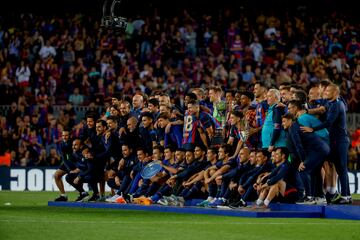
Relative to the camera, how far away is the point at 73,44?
32.8m

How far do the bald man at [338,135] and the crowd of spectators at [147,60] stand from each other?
40.8 ft

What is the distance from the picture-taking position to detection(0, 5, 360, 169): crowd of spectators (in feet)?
96.4

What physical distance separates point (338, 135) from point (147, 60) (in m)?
16.8

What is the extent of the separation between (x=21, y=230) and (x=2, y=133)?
51.4 feet

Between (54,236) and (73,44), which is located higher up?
(73,44)

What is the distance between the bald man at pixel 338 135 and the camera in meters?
16.5

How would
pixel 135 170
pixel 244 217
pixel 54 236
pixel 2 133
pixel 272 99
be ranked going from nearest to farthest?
pixel 54 236 → pixel 244 217 → pixel 272 99 → pixel 135 170 → pixel 2 133

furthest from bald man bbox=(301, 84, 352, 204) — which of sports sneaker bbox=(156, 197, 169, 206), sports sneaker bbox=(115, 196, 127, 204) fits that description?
sports sneaker bbox=(115, 196, 127, 204)

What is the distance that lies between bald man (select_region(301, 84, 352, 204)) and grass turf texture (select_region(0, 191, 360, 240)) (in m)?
1.10

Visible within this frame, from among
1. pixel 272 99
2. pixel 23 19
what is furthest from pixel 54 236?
pixel 23 19

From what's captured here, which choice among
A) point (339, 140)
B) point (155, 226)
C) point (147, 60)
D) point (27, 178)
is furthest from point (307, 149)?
point (147, 60)

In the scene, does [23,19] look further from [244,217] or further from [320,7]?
[244,217]

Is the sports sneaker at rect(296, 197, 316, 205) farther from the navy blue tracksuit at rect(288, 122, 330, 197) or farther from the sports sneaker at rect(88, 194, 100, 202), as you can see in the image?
the sports sneaker at rect(88, 194, 100, 202)

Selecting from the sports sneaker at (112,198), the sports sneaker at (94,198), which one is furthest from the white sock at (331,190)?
the sports sneaker at (94,198)
